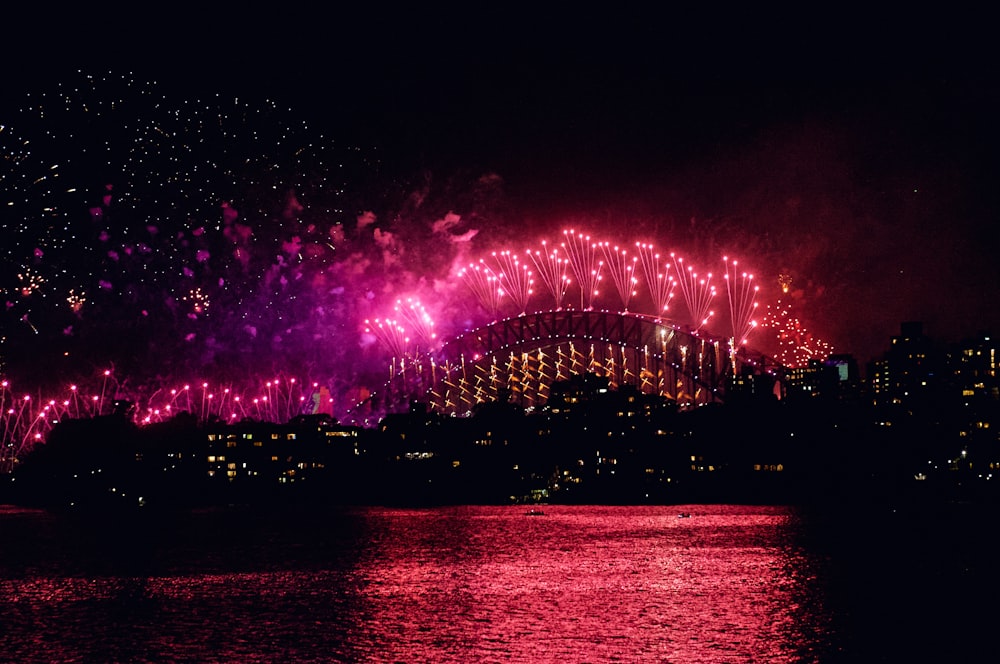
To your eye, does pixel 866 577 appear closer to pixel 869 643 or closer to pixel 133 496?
pixel 869 643

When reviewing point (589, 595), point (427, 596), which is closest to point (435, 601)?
point (427, 596)

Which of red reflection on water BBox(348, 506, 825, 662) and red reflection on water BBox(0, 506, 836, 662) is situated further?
red reflection on water BBox(0, 506, 836, 662)

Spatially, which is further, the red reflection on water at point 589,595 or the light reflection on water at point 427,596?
the light reflection on water at point 427,596

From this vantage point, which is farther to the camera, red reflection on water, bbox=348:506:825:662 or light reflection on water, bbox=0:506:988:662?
light reflection on water, bbox=0:506:988:662

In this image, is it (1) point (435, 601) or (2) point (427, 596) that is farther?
(2) point (427, 596)

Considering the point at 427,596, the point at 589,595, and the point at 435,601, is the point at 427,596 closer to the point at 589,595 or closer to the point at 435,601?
the point at 435,601

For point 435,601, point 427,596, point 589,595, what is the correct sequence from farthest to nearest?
1. point 427,596
2. point 589,595
3. point 435,601

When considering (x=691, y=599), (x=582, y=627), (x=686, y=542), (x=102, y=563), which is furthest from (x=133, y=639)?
(x=686, y=542)

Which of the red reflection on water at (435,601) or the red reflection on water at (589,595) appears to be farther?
the red reflection on water at (435,601)

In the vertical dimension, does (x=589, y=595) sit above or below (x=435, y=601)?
above
